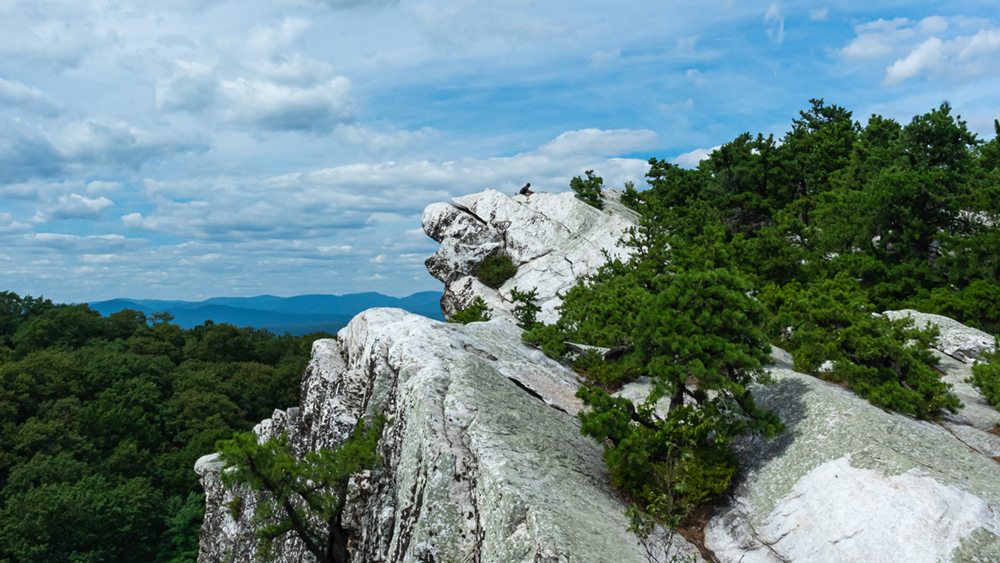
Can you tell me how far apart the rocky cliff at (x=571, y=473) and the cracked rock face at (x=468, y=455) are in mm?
43

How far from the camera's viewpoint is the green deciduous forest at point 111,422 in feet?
135

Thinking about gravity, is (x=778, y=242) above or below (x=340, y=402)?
above

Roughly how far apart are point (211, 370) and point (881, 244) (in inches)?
2729

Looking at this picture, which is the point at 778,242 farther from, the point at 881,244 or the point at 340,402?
the point at 340,402

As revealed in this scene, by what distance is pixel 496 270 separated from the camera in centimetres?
4284

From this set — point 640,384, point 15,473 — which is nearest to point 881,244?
point 640,384

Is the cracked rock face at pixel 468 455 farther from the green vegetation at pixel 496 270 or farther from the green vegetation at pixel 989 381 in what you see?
the green vegetation at pixel 496 270

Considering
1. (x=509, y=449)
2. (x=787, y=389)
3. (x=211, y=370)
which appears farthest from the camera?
(x=211, y=370)

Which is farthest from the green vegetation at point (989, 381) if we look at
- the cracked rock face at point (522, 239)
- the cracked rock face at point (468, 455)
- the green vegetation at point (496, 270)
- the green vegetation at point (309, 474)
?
the green vegetation at point (496, 270)

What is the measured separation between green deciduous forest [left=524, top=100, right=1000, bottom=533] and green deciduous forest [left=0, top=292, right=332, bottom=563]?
4123 cm

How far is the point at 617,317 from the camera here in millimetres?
18094

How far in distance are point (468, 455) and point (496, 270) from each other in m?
30.9

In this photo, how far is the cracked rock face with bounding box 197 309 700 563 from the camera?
10469 millimetres

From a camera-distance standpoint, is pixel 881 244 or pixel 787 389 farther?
pixel 881 244
